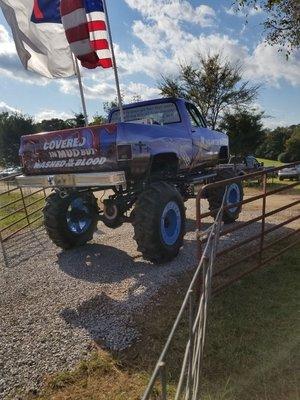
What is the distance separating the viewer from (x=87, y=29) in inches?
281

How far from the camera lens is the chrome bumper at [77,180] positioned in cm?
562

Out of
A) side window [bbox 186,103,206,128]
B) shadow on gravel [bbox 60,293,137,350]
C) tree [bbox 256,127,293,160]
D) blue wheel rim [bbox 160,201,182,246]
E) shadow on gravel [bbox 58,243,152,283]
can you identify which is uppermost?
side window [bbox 186,103,206,128]

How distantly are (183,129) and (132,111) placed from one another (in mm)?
1334

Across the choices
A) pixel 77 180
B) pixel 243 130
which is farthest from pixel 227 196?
pixel 243 130

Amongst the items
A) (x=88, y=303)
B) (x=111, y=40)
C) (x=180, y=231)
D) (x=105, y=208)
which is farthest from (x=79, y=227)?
(x=111, y=40)

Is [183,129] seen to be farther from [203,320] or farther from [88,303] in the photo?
[203,320]

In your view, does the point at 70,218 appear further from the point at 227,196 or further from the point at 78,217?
the point at 227,196

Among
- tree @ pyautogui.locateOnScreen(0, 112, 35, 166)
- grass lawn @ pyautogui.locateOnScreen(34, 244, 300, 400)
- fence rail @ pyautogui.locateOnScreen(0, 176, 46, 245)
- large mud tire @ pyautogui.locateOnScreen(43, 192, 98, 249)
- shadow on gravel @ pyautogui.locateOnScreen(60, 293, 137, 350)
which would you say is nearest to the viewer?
grass lawn @ pyautogui.locateOnScreen(34, 244, 300, 400)

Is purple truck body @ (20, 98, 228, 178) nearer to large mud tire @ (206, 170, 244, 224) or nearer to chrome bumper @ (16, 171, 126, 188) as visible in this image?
chrome bumper @ (16, 171, 126, 188)

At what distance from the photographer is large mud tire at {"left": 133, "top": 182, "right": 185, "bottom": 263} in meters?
5.94

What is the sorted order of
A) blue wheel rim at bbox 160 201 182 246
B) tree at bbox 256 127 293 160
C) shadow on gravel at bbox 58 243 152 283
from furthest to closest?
1. tree at bbox 256 127 293 160
2. blue wheel rim at bbox 160 201 182 246
3. shadow on gravel at bbox 58 243 152 283

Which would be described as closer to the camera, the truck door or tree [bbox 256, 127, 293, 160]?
the truck door

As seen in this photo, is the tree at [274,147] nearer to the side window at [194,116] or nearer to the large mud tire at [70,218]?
the side window at [194,116]

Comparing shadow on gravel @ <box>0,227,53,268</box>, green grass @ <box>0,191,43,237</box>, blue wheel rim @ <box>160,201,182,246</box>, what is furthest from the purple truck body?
green grass @ <box>0,191,43,237</box>
